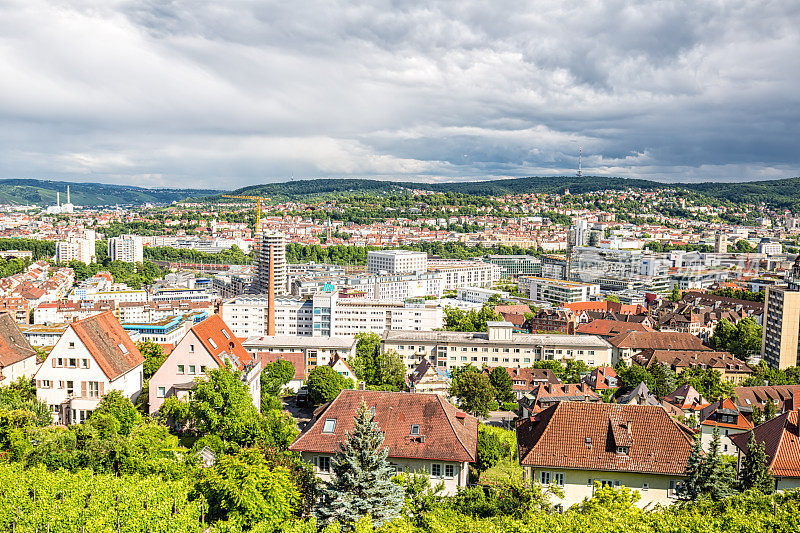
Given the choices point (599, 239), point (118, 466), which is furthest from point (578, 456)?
point (599, 239)

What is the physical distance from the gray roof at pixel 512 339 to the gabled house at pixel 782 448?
33.0m

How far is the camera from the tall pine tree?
17.7 metres

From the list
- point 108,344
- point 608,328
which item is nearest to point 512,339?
point 608,328

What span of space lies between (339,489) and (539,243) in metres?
168

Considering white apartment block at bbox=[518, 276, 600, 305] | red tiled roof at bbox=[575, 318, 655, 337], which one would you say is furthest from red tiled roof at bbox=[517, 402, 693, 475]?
white apartment block at bbox=[518, 276, 600, 305]

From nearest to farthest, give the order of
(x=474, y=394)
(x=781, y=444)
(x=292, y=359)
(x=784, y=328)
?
(x=781, y=444) < (x=474, y=394) < (x=292, y=359) < (x=784, y=328)

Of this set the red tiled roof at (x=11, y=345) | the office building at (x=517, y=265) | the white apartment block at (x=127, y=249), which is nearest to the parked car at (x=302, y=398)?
the red tiled roof at (x=11, y=345)

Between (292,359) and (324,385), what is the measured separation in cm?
1027

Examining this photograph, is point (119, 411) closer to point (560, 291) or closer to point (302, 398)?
point (302, 398)

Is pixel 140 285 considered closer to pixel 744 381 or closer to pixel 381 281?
pixel 381 281

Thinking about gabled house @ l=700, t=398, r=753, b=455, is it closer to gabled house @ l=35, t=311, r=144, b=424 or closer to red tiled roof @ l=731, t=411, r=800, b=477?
red tiled roof @ l=731, t=411, r=800, b=477

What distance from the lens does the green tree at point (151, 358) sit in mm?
33750

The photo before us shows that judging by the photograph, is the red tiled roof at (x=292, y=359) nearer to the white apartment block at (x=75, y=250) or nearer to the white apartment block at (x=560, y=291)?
the white apartment block at (x=560, y=291)

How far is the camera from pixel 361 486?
58.6 ft
